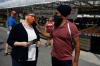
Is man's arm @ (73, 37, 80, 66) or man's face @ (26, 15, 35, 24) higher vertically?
man's face @ (26, 15, 35, 24)

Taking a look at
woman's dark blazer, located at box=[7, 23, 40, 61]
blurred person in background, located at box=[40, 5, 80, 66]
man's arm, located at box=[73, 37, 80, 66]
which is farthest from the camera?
woman's dark blazer, located at box=[7, 23, 40, 61]

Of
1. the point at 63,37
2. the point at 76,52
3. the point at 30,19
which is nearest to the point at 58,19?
the point at 63,37

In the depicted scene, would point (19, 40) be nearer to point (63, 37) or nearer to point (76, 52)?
point (63, 37)

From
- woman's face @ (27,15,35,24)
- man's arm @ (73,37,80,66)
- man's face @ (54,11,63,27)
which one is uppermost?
man's face @ (54,11,63,27)

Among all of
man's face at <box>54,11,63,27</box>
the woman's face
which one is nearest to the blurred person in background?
man's face at <box>54,11,63,27</box>

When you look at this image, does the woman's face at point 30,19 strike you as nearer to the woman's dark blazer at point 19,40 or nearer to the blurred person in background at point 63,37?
the woman's dark blazer at point 19,40

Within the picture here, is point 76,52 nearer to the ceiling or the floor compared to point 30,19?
nearer to the floor

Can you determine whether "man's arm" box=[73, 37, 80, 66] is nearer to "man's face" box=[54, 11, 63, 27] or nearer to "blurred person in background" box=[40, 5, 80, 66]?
"blurred person in background" box=[40, 5, 80, 66]

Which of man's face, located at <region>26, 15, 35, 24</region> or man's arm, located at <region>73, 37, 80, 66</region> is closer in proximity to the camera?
man's arm, located at <region>73, 37, 80, 66</region>

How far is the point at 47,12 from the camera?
120 feet

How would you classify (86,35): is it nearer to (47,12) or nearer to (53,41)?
(53,41)

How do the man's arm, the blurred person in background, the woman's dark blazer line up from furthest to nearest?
the woman's dark blazer, the blurred person in background, the man's arm

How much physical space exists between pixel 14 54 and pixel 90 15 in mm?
25989

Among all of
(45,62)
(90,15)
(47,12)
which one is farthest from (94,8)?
(45,62)
